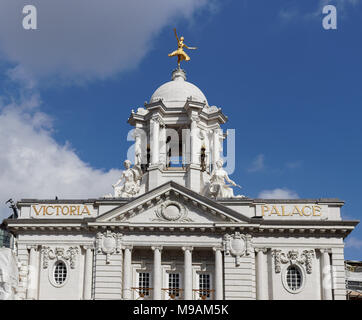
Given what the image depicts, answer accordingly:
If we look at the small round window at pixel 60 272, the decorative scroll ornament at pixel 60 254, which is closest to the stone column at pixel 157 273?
the decorative scroll ornament at pixel 60 254

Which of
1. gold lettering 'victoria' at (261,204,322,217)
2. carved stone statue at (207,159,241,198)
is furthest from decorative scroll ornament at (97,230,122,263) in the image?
gold lettering 'victoria' at (261,204,322,217)

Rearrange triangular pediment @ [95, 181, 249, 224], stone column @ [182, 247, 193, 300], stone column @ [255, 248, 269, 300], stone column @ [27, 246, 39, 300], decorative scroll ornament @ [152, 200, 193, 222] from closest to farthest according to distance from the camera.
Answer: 1. stone column @ [182, 247, 193, 300]
2. stone column @ [255, 248, 269, 300]
3. stone column @ [27, 246, 39, 300]
4. triangular pediment @ [95, 181, 249, 224]
5. decorative scroll ornament @ [152, 200, 193, 222]

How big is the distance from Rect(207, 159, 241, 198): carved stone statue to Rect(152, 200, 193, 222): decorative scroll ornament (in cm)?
438

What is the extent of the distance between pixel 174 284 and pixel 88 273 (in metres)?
6.95

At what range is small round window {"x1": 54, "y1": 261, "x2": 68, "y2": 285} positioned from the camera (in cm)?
5209

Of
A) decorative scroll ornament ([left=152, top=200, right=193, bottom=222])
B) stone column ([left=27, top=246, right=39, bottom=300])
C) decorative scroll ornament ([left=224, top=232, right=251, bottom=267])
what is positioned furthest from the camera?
decorative scroll ornament ([left=152, top=200, right=193, bottom=222])

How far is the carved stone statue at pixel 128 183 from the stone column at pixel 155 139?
202 centimetres

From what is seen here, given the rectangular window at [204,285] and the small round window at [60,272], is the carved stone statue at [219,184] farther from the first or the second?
the small round window at [60,272]

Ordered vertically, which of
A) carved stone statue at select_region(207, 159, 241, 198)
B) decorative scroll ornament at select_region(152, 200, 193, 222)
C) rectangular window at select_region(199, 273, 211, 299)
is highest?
carved stone statue at select_region(207, 159, 241, 198)

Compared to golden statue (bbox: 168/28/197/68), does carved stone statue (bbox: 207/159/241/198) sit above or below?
below

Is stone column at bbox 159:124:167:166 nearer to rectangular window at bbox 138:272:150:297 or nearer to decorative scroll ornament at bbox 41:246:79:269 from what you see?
rectangular window at bbox 138:272:150:297

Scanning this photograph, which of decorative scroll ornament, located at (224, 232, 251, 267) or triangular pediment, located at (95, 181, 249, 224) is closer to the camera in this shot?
decorative scroll ornament, located at (224, 232, 251, 267)

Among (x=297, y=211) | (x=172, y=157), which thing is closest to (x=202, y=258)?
(x=297, y=211)

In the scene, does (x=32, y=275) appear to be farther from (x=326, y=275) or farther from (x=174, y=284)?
(x=326, y=275)
